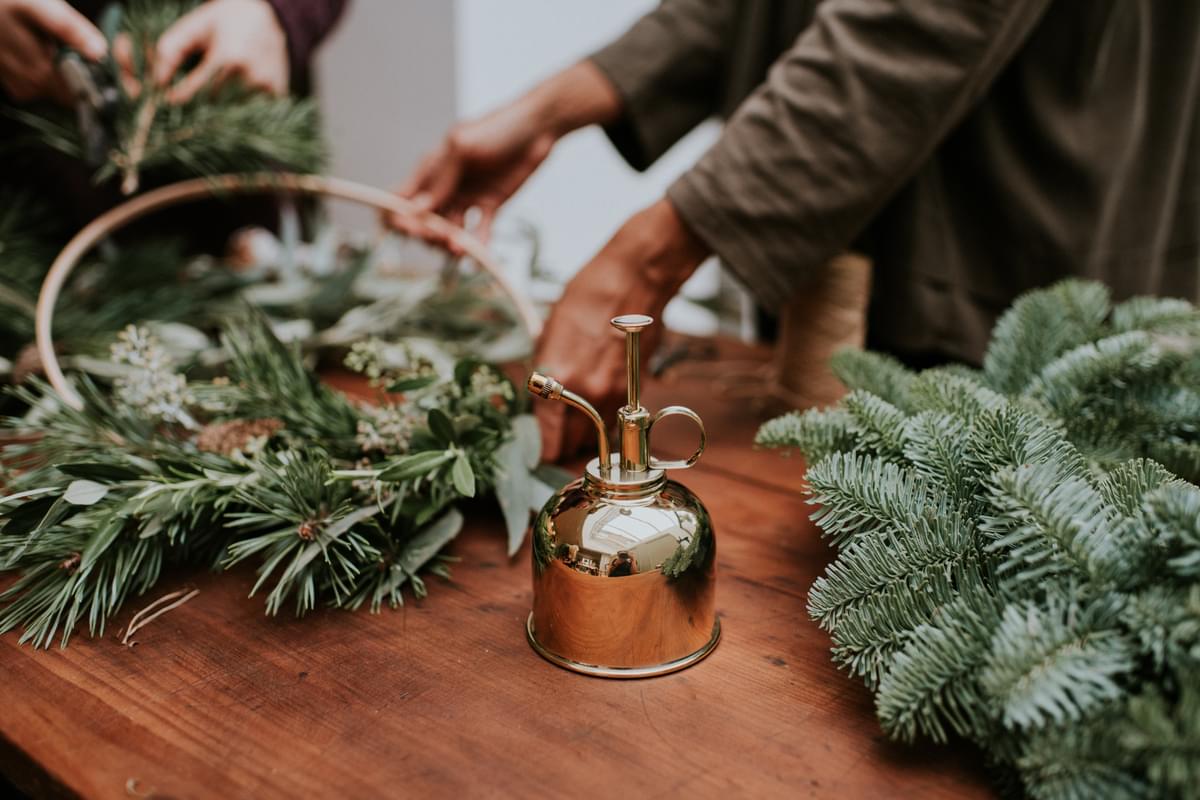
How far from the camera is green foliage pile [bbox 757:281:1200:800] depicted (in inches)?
15.3

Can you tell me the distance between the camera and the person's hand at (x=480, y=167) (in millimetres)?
1091

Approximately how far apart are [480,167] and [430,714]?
2.59 ft

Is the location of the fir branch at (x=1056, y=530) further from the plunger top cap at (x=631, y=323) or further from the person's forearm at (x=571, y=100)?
the person's forearm at (x=571, y=100)

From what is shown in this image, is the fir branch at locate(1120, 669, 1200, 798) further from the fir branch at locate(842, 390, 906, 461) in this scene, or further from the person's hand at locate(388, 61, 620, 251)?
the person's hand at locate(388, 61, 620, 251)

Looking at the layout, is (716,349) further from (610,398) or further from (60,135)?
(60,135)

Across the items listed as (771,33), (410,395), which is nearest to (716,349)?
(771,33)

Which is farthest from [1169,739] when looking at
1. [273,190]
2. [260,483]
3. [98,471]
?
Result: [273,190]

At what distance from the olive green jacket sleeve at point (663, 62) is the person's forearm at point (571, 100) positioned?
0.02 m

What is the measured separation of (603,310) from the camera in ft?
2.70

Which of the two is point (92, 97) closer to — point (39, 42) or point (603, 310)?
point (39, 42)

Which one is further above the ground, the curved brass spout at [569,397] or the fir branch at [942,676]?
the curved brass spout at [569,397]

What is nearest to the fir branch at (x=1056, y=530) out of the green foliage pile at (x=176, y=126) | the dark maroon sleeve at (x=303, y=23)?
the green foliage pile at (x=176, y=126)

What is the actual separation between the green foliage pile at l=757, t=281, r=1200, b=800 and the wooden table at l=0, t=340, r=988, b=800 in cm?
5

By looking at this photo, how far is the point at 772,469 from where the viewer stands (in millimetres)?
872
